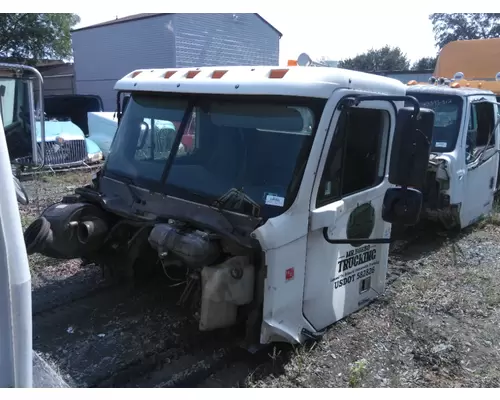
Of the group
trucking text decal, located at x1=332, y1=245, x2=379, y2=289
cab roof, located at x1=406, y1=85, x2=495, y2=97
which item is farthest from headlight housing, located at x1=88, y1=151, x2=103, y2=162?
trucking text decal, located at x1=332, y1=245, x2=379, y2=289

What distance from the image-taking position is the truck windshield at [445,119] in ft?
21.5

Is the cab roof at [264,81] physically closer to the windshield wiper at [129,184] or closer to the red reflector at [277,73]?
the red reflector at [277,73]

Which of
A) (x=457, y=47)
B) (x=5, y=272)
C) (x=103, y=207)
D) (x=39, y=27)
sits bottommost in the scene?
(x=103, y=207)

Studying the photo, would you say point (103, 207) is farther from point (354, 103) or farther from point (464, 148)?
point (464, 148)

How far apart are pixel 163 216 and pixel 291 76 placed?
1.35 meters

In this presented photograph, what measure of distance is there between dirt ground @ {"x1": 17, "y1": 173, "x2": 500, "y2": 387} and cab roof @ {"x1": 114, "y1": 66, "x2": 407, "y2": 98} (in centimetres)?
181

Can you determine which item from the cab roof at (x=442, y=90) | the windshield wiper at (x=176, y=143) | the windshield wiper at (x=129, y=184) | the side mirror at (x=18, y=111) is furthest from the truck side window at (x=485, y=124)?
the side mirror at (x=18, y=111)

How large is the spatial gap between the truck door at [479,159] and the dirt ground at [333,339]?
163 cm

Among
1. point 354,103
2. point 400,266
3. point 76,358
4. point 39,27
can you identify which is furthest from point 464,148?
point 39,27

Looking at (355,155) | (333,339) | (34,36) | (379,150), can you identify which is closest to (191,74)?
(355,155)

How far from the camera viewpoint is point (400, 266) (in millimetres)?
5891

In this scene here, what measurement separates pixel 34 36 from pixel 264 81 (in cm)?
2785

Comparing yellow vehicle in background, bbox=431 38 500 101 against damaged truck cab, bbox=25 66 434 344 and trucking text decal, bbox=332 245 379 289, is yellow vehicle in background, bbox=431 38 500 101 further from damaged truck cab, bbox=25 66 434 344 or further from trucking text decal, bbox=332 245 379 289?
damaged truck cab, bbox=25 66 434 344

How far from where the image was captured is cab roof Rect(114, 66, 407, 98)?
3.37m
